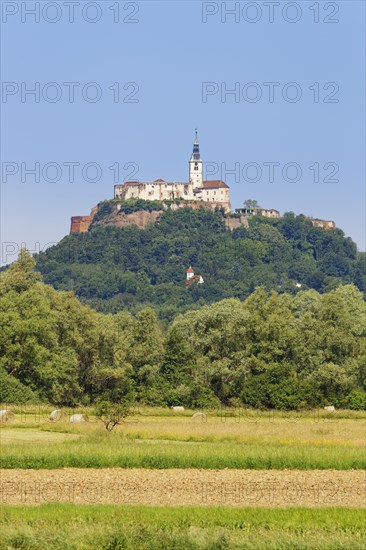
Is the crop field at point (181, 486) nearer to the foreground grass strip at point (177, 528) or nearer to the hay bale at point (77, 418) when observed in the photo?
the foreground grass strip at point (177, 528)

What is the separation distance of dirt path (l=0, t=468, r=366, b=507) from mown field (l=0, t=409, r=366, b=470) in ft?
2.55

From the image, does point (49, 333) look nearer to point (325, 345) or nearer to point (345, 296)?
point (325, 345)

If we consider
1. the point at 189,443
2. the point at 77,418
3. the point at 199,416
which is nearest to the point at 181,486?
the point at 189,443

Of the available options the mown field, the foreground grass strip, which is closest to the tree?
the mown field

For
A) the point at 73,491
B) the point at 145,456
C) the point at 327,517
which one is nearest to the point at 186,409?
the point at 145,456

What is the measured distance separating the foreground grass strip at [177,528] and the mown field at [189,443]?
8.04 m

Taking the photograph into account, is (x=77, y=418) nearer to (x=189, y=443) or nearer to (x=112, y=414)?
(x=112, y=414)

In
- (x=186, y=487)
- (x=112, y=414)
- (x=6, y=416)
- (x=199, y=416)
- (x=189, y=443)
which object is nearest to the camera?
(x=186, y=487)

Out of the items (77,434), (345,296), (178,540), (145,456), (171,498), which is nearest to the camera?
(178,540)

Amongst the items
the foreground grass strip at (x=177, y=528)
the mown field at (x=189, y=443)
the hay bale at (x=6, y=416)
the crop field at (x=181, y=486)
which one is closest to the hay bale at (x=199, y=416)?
the mown field at (x=189, y=443)

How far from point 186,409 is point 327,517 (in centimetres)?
3658

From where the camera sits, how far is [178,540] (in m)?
21.6

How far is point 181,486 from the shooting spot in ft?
96.9

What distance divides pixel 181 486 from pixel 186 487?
164 mm
